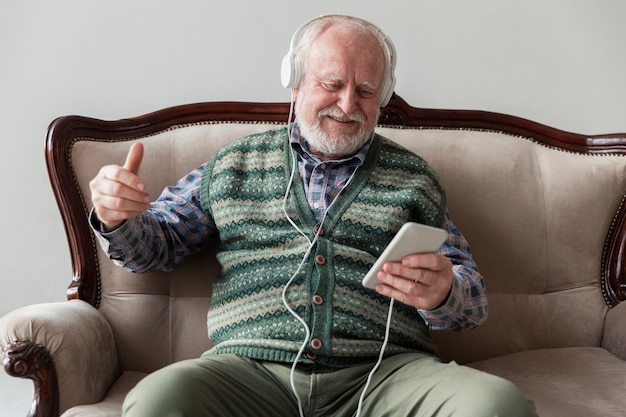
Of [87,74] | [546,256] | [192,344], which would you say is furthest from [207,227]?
[546,256]

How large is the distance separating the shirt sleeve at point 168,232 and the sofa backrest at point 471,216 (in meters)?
0.12

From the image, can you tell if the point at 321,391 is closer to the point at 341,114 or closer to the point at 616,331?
the point at 341,114

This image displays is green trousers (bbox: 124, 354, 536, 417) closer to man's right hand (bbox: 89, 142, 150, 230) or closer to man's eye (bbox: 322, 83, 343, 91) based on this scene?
man's right hand (bbox: 89, 142, 150, 230)

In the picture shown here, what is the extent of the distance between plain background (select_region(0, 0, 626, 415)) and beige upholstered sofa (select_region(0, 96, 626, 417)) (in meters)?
0.20

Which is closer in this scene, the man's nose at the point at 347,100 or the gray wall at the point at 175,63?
the man's nose at the point at 347,100

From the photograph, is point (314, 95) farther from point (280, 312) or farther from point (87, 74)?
point (87, 74)

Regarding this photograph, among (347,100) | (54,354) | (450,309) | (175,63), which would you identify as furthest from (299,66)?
(54,354)

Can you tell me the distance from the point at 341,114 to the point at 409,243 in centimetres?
53

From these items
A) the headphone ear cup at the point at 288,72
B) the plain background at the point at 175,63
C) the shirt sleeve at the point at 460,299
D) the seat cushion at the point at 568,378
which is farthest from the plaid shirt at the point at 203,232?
the plain background at the point at 175,63

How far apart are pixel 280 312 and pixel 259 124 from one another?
656 mm

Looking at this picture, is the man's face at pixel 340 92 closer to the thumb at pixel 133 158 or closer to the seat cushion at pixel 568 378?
the thumb at pixel 133 158

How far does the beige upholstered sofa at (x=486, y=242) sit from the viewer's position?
191 centimetres

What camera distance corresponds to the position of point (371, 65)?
5.94ft

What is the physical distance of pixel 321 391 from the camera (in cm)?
155
